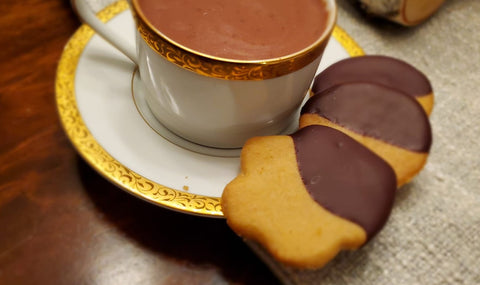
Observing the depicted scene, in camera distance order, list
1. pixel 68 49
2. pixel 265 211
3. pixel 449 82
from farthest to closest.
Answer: pixel 449 82 < pixel 68 49 < pixel 265 211

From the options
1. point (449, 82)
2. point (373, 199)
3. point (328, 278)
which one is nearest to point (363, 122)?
point (373, 199)

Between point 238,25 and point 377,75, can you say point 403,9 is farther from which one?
point 238,25

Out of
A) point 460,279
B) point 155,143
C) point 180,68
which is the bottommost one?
point 460,279

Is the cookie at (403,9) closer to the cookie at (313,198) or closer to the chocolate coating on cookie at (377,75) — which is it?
the chocolate coating on cookie at (377,75)

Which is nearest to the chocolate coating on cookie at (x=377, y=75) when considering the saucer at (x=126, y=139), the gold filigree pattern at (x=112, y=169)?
the saucer at (x=126, y=139)

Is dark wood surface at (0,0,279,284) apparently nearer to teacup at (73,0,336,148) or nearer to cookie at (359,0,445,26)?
teacup at (73,0,336,148)

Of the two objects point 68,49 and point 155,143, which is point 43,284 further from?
point 68,49
